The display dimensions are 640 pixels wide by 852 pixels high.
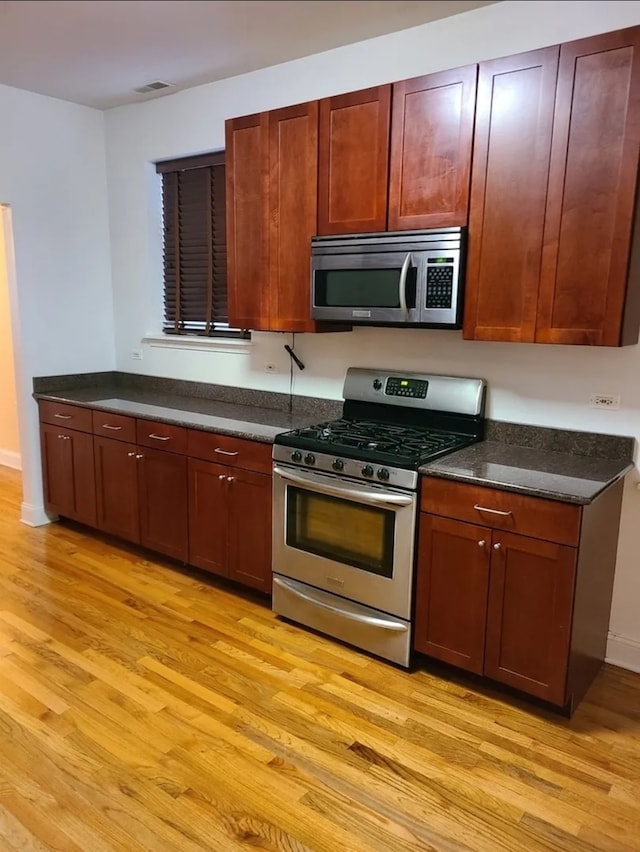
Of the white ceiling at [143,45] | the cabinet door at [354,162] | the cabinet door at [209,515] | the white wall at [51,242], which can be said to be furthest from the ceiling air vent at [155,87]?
the cabinet door at [209,515]

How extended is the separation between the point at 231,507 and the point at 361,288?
4.03 ft

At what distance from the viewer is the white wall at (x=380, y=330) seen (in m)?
2.51

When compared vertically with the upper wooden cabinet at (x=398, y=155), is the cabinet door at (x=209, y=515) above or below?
below

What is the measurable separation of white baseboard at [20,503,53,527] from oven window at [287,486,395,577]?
2151mm

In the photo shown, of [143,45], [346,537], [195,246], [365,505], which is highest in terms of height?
[143,45]

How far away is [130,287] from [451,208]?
2.57m

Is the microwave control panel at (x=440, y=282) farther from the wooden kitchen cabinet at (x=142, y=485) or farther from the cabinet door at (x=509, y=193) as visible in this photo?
the wooden kitchen cabinet at (x=142, y=485)

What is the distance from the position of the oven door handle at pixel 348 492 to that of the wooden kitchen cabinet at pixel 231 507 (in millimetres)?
170

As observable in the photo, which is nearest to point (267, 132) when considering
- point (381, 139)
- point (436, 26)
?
point (381, 139)

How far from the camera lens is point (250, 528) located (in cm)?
306

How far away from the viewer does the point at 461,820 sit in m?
1.89

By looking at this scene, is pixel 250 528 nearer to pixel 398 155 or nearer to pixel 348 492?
pixel 348 492

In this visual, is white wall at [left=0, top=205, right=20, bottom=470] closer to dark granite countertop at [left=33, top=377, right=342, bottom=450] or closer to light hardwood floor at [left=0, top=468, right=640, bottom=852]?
dark granite countertop at [left=33, top=377, right=342, bottom=450]

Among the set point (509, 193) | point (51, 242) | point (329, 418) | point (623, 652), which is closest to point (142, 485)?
point (329, 418)
